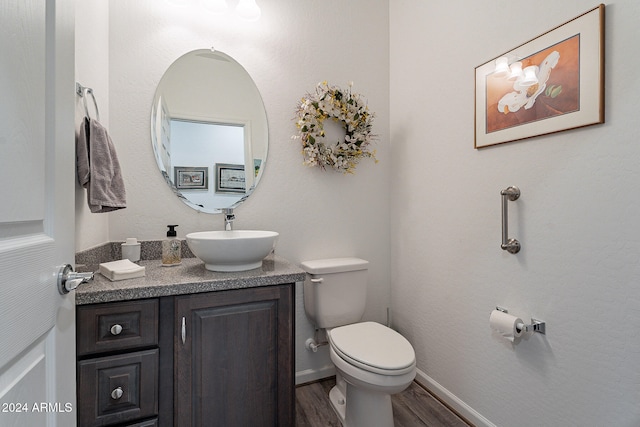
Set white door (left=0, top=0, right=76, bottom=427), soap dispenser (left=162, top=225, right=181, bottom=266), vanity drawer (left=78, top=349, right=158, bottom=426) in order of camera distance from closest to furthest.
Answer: white door (left=0, top=0, right=76, bottom=427) → vanity drawer (left=78, top=349, right=158, bottom=426) → soap dispenser (left=162, top=225, right=181, bottom=266)

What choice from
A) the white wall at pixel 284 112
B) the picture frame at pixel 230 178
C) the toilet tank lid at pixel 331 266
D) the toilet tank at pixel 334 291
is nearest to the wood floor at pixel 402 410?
the white wall at pixel 284 112

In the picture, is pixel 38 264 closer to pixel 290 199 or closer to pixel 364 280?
pixel 290 199

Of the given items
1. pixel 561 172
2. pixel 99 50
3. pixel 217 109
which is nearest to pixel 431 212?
pixel 561 172

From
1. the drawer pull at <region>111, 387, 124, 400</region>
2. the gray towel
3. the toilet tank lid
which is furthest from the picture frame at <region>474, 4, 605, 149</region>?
the drawer pull at <region>111, 387, 124, 400</region>

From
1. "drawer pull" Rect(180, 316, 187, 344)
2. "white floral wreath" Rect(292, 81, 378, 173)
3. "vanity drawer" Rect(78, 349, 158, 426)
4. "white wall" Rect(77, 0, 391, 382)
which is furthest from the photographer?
"white floral wreath" Rect(292, 81, 378, 173)

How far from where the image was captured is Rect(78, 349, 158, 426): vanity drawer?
3.37 feet

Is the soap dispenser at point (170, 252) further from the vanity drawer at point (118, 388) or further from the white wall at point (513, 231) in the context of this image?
the white wall at point (513, 231)

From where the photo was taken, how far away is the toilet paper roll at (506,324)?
4.18ft

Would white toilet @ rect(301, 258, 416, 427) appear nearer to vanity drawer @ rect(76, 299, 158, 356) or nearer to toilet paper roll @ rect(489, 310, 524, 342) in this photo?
toilet paper roll @ rect(489, 310, 524, 342)

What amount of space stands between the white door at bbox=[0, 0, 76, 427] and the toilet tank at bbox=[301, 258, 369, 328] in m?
1.20

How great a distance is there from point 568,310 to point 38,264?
1.65 meters

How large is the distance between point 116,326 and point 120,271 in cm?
21

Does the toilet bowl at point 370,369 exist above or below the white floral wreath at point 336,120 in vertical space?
below

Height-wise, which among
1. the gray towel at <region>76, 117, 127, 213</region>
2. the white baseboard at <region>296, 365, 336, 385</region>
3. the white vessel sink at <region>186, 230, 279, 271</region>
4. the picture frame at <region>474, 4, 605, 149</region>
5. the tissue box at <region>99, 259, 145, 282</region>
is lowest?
the white baseboard at <region>296, 365, 336, 385</region>
